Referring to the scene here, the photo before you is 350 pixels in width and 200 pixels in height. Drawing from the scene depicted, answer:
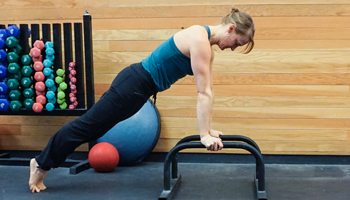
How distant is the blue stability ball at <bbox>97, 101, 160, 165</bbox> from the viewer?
376 centimetres

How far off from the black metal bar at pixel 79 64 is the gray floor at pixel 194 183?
59 cm

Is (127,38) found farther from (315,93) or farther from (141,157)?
(315,93)

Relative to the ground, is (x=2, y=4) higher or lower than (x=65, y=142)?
higher

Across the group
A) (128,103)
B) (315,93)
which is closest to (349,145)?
(315,93)

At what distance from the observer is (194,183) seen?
339 cm

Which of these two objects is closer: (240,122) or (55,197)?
(55,197)

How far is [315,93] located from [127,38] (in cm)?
161

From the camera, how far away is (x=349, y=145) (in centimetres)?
390

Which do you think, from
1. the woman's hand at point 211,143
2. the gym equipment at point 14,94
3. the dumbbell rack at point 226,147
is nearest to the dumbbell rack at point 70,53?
the gym equipment at point 14,94

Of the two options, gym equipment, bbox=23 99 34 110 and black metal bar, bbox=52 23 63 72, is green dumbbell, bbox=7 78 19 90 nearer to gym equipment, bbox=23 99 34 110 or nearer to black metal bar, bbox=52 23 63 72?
gym equipment, bbox=23 99 34 110

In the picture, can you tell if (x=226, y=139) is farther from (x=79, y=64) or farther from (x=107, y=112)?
(x=79, y=64)

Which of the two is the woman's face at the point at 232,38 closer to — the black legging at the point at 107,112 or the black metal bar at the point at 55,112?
the black legging at the point at 107,112

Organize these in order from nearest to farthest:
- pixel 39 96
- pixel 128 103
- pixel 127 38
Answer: pixel 128 103
pixel 39 96
pixel 127 38

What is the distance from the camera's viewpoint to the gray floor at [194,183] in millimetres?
3064
